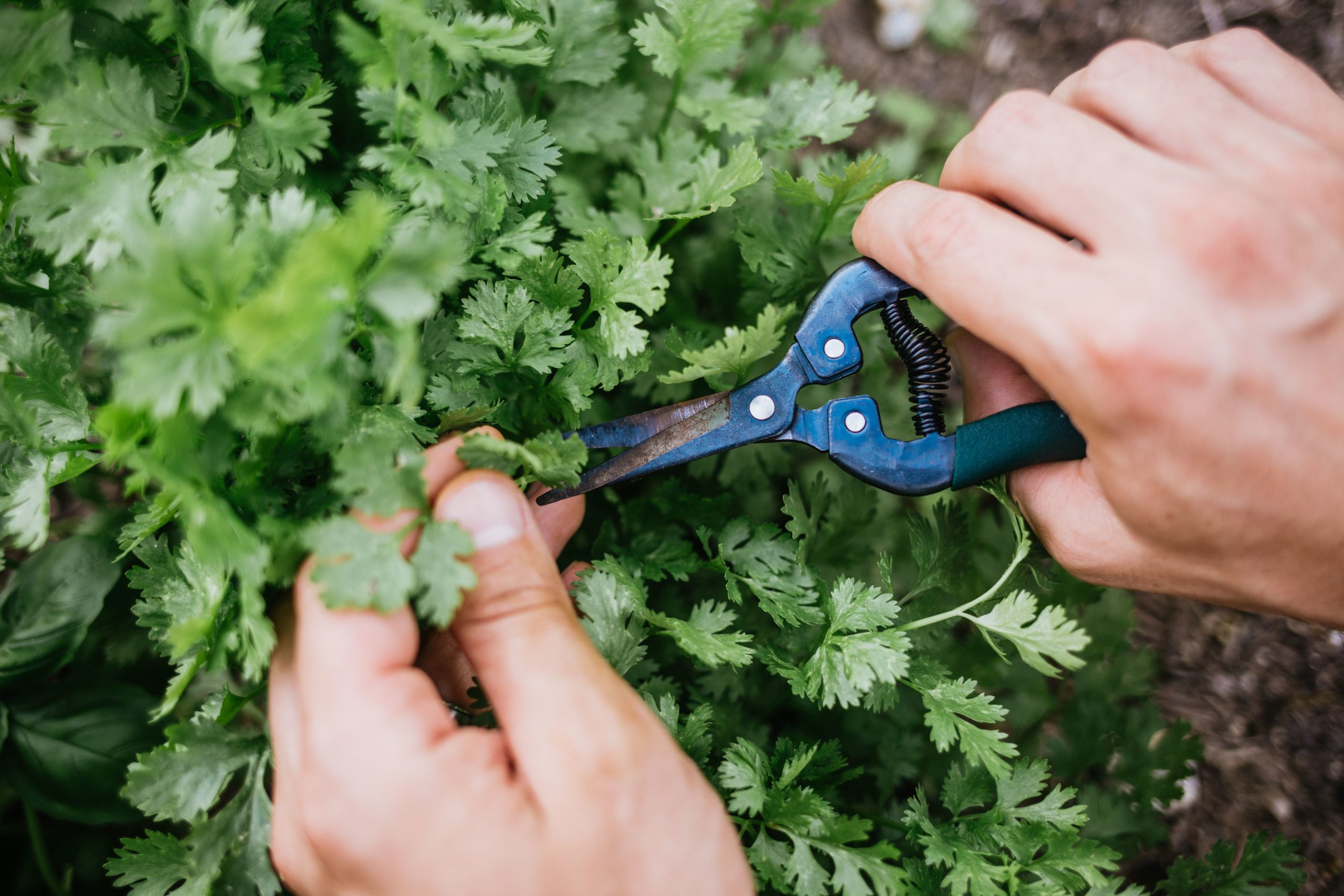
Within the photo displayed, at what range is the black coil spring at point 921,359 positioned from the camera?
4.32 feet

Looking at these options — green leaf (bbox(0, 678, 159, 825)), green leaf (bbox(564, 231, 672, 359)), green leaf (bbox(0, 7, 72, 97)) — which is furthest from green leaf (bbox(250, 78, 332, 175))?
green leaf (bbox(0, 678, 159, 825))

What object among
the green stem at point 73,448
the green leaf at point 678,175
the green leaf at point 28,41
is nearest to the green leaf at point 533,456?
the green leaf at point 678,175

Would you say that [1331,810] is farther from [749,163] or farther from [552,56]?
[552,56]

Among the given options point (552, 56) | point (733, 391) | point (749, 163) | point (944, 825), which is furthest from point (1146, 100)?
point (944, 825)

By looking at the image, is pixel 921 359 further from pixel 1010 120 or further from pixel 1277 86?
pixel 1277 86

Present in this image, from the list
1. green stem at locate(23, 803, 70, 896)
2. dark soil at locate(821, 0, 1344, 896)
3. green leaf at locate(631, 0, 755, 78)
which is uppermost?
green leaf at locate(631, 0, 755, 78)

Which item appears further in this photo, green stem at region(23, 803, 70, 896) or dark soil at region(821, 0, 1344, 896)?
dark soil at region(821, 0, 1344, 896)

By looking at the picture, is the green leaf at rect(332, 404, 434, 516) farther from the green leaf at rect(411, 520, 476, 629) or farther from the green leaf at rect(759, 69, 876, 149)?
the green leaf at rect(759, 69, 876, 149)

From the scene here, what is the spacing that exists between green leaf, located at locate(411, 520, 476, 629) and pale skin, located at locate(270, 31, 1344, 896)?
0.04m

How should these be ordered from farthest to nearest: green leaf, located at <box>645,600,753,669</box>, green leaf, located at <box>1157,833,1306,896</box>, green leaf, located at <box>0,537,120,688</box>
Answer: green leaf, located at <box>1157,833,1306,896</box> < green leaf, located at <box>0,537,120,688</box> < green leaf, located at <box>645,600,753,669</box>

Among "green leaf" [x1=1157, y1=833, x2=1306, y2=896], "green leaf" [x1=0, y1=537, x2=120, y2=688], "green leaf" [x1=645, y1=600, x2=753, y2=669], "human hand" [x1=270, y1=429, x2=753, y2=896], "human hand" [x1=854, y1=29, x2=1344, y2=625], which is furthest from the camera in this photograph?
"green leaf" [x1=1157, y1=833, x2=1306, y2=896]

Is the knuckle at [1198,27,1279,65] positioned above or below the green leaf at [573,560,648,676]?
above

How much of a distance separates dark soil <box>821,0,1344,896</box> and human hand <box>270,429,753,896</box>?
184 centimetres

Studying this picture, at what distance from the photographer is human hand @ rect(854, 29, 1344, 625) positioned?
41.7 inches
